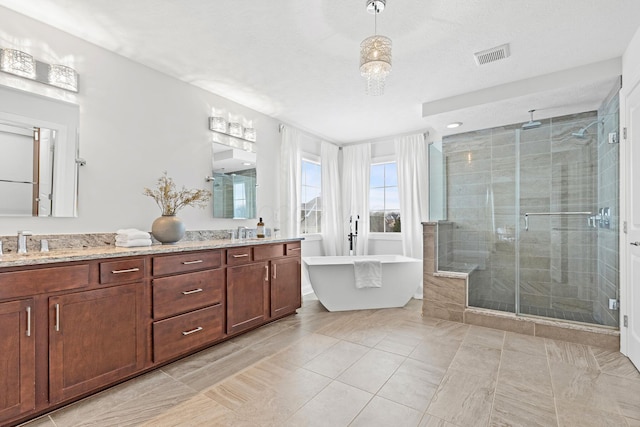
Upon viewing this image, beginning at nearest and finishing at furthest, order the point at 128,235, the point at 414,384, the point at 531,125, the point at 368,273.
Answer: the point at 414,384, the point at 128,235, the point at 531,125, the point at 368,273

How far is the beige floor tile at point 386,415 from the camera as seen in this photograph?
1.74m

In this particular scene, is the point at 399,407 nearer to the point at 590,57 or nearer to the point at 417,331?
the point at 417,331

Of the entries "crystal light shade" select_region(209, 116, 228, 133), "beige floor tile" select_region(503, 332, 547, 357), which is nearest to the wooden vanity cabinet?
"crystal light shade" select_region(209, 116, 228, 133)

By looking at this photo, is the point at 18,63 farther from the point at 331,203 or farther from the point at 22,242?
the point at 331,203

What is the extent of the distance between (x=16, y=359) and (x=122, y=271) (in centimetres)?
66

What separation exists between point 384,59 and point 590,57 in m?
2.06

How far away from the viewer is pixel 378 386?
2.13m

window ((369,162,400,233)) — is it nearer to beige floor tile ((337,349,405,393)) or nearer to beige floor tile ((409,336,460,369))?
beige floor tile ((409,336,460,369))

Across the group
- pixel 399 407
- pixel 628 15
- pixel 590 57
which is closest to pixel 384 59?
pixel 628 15

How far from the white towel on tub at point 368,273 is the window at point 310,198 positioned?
137 centimetres

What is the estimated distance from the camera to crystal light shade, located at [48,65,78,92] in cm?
233

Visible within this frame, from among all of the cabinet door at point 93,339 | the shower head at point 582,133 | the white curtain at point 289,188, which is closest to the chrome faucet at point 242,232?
the white curtain at point 289,188

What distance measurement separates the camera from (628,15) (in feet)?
7.23

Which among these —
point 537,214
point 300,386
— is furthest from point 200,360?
point 537,214
